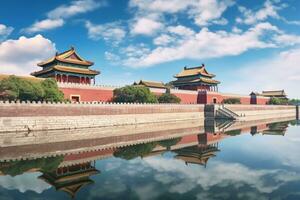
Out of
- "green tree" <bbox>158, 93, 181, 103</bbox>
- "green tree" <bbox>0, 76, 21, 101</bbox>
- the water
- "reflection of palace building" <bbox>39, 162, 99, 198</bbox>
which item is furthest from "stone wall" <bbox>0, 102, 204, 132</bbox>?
"reflection of palace building" <bbox>39, 162, 99, 198</bbox>

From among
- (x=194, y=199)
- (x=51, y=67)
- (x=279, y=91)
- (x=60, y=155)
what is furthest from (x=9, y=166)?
(x=279, y=91)

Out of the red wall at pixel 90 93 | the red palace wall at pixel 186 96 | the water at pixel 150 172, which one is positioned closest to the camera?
the water at pixel 150 172

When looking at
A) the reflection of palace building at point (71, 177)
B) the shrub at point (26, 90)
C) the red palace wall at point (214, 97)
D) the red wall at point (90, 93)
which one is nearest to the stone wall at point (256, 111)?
the red palace wall at point (214, 97)

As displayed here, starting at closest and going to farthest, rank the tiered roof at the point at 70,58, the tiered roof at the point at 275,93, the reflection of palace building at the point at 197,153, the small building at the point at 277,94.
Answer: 1. the reflection of palace building at the point at 197,153
2. the tiered roof at the point at 70,58
3. the small building at the point at 277,94
4. the tiered roof at the point at 275,93

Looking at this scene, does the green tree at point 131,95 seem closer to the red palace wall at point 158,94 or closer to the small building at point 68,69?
the red palace wall at point 158,94

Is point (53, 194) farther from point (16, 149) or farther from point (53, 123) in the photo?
point (53, 123)

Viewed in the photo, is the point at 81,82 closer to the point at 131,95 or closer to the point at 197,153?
the point at 131,95

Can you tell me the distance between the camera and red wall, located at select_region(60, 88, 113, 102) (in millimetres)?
36562

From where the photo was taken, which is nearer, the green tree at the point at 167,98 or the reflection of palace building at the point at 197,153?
the reflection of palace building at the point at 197,153

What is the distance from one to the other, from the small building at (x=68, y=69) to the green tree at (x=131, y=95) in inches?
186

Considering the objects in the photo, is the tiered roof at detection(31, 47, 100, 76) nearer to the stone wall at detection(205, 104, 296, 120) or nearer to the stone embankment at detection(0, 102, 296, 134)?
the stone embankment at detection(0, 102, 296, 134)

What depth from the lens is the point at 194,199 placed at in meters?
10.1

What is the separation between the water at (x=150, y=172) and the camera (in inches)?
424

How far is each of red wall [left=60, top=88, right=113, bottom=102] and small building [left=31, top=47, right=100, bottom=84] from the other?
3.78 metres
